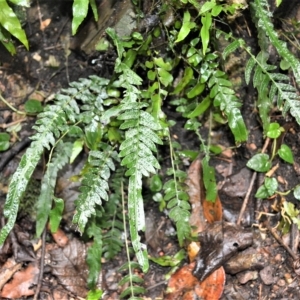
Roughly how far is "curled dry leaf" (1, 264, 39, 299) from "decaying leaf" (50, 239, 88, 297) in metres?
0.11

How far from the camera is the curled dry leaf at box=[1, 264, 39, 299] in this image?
2533 millimetres

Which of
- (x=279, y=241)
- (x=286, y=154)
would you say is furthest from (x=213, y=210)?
(x=286, y=154)

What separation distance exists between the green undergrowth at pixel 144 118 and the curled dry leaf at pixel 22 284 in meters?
0.28

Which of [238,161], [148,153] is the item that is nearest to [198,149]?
[238,161]

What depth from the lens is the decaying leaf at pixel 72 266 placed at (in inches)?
101

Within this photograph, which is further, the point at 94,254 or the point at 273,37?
the point at 94,254

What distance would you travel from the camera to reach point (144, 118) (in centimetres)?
214

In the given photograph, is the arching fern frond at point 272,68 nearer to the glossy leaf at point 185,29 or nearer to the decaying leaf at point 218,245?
the glossy leaf at point 185,29

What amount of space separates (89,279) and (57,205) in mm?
431

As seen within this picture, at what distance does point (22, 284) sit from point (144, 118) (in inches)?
45.7

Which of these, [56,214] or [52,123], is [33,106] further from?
[56,214]

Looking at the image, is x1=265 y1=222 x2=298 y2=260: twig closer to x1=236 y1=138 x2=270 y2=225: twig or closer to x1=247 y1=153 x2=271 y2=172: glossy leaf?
x1=236 y1=138 x2=270 y2=225: twig

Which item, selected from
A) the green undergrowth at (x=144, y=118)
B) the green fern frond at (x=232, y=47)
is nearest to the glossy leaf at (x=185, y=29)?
the green undergrowth at (x=144, y=118)

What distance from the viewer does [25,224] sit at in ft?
8.84
